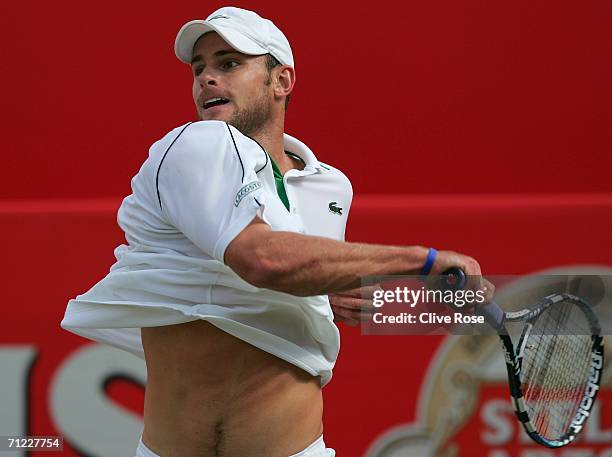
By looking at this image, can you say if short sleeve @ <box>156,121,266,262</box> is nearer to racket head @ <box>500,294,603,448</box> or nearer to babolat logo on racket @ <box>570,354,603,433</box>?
racket head @ <box>500,294,603,448</box>

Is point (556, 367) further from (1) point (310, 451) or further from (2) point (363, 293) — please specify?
(1) point (310, 451)

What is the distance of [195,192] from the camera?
191 cm

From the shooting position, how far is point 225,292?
6.82ft

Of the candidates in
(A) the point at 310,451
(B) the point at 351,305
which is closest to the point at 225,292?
(A) the point at 310,451

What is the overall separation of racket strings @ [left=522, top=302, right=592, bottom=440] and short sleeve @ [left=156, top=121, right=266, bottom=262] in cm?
88

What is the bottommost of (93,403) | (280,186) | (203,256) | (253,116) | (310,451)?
(93,403)

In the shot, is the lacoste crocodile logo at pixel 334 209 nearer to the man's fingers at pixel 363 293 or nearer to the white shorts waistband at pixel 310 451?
the man's fingers at pixel 363 293

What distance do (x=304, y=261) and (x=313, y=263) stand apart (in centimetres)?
2

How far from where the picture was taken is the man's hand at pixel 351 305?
2490 millimetres

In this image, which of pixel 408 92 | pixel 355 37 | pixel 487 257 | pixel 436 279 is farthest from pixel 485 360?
pixel 436 279

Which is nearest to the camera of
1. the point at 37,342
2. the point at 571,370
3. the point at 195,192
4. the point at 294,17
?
the point at 195,192

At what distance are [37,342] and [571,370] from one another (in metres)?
1.80

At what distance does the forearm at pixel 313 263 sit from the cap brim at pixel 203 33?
0.69 m

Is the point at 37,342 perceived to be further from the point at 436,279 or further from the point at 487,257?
the point at 436,279
